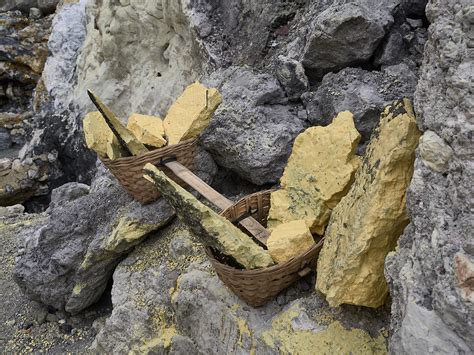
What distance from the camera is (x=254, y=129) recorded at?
106 inches

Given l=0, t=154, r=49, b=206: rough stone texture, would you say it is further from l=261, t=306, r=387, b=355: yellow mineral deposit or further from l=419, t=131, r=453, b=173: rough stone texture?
l=419, t=131, r=453, b=173: rough stone texture

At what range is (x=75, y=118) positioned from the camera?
4934mm

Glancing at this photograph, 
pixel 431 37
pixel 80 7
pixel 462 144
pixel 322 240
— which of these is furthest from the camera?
pixel 80 7

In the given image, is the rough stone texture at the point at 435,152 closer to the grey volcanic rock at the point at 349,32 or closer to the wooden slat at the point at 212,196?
the wooden slat at the point at 212,196

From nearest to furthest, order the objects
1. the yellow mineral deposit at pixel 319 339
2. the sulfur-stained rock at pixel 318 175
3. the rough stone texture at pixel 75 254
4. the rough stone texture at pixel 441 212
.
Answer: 1. the rough stone texture at pixel 441 212
2. the yellow mineral deposit at pixel 319 339
3. the sulfur-stained rock at pixel 318 175
4. the rough stone texture at pixel 75 254

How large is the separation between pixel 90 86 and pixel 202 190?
2.85 m

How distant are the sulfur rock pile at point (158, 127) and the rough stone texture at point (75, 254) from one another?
1.40ft

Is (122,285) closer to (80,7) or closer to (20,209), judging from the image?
(20,209)

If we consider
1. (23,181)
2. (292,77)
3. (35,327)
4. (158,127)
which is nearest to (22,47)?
(23,181)

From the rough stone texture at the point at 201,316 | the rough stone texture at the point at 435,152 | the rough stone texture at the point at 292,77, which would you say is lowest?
the rough stone texture at the point at 201,316

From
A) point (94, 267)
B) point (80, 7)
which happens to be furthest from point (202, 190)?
point (80, 7)

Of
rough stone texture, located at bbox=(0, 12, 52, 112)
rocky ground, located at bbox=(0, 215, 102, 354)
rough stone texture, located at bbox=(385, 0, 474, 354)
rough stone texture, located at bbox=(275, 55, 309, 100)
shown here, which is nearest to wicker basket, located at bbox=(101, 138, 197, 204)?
rough stone texture, located at bbox=(275, 55, 309, 100)

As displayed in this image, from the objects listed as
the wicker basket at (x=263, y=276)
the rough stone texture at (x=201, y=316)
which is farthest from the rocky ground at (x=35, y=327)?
the wicker basket at (x=263, y=276)

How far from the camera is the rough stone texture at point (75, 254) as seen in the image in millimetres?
2943
